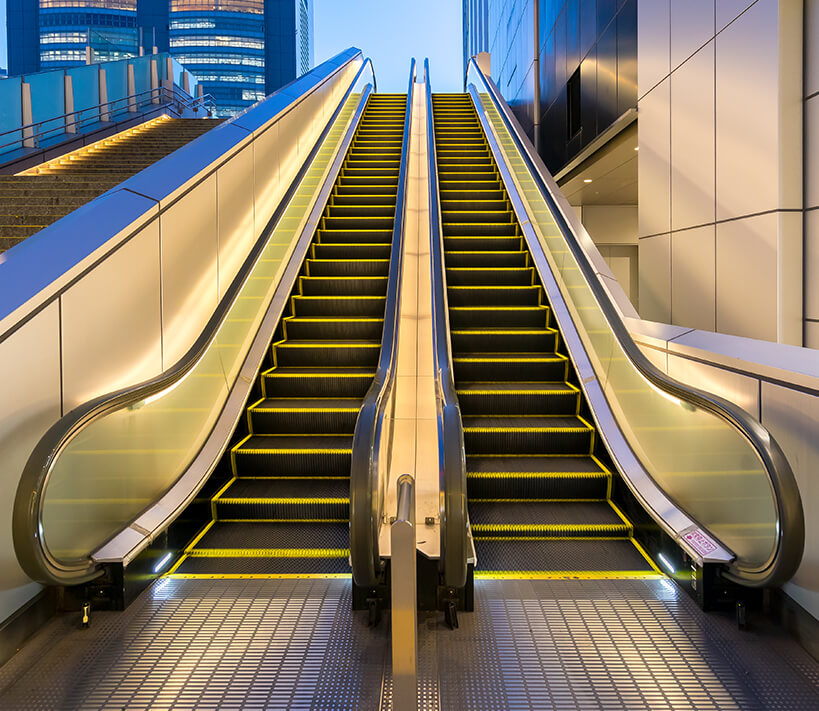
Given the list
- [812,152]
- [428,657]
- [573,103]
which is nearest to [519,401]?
[428,657]

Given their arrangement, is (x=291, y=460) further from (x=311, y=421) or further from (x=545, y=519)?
(x=545, y=519)

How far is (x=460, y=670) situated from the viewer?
2.32 metres

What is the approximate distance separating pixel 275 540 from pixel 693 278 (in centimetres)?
451

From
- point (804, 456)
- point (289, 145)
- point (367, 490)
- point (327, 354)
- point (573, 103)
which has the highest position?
point (573, 103)

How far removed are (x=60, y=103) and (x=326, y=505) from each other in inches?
470

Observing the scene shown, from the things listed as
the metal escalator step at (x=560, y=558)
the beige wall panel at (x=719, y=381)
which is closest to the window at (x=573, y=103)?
the beige wall panel at (x=719, y=381)

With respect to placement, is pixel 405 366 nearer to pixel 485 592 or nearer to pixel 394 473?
pixel 394 473

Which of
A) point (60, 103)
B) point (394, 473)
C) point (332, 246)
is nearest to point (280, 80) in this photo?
point (60, 103)

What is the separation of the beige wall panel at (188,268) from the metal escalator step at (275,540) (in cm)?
111

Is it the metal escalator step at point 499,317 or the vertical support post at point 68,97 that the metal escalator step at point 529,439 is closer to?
the metal escalator step at point 499,317

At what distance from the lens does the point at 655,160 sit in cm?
643

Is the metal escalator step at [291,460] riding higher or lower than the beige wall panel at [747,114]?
lower

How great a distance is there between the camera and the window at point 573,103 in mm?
10258

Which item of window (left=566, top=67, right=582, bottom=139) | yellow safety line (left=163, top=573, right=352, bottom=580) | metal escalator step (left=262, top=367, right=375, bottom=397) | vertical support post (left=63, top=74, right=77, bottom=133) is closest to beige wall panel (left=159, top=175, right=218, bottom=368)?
metal escalator step (left=262, top=367, right=375, bottom=397)
